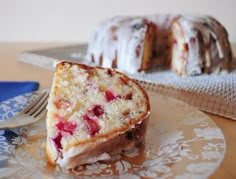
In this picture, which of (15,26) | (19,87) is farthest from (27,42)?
(19,87)

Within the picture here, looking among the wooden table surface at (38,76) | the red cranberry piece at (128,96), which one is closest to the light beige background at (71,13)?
the wooden table surface at (38,76)

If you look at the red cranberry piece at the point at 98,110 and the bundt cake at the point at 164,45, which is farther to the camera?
the bundt cake at the point at 164,45

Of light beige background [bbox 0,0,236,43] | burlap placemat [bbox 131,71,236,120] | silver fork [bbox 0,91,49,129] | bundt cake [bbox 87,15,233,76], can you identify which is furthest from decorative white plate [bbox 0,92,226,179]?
light beige background [bbox 0,0,236,43]

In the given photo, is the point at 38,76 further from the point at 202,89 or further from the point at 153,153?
the point at 153,153

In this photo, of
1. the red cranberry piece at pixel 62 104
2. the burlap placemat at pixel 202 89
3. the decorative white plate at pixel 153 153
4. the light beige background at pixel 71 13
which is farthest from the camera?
the light beige background at pixel 71 13

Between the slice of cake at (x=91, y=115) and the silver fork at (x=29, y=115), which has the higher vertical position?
the slice of cake at (x=91, y=115)

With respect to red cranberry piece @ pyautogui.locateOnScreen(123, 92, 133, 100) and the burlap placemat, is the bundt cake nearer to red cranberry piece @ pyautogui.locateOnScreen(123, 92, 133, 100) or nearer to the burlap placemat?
the burlap placemat

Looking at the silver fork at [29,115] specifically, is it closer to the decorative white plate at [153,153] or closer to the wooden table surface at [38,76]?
the decorative white plate at [153,153]
